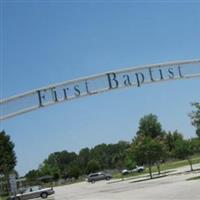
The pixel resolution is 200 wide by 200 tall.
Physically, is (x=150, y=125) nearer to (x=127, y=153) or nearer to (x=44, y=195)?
(x=127, y=153)

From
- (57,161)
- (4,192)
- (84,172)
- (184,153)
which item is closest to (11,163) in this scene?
(4,192)

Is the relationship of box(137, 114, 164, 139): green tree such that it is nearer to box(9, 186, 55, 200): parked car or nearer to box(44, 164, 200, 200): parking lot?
box(9, 186, 55, 200): parked car

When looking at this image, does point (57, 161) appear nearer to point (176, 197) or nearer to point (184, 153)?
point (184, 153)

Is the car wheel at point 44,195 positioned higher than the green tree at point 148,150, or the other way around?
the green tree at point 148,150

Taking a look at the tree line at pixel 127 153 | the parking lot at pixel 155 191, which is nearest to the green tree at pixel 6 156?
the tree line at pixel 127 153

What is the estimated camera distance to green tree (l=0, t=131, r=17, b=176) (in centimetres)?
9394

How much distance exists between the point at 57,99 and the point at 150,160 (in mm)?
38174

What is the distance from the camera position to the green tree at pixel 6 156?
93938mm

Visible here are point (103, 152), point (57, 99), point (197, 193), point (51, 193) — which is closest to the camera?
point (57, 99)

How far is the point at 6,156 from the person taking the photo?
3792 inches

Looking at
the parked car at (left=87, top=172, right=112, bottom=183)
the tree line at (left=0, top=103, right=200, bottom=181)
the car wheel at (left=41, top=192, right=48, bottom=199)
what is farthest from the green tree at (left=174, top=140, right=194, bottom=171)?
the parked car at (left=87, top=172, right=112, bottom=183)

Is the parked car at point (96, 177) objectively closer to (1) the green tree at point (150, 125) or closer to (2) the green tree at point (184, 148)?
(2) the green tree at point (184, 148)

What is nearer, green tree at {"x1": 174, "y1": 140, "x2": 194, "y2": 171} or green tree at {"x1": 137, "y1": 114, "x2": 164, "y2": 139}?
green tree at {"x1": 174, "y1": 140, "x2": 194, "y2": 171}

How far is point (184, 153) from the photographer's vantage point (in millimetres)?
58094
